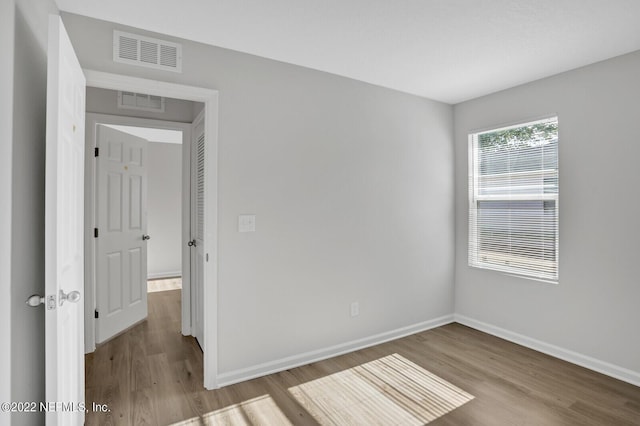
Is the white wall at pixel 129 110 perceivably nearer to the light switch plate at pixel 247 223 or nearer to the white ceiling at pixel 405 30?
the white ceiling at pixel 405 30

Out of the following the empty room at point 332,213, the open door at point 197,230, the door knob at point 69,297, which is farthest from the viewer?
the open door at point 197,230

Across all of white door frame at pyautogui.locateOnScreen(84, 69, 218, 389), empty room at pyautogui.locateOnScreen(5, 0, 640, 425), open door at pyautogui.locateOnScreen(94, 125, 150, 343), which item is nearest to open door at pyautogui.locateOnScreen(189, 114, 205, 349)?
empty room at pyautogui.locateOnScreen(5, 0, 640, 425)

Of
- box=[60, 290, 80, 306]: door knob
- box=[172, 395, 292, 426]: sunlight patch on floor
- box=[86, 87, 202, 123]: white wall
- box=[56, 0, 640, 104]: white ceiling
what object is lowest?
box=[172, 395, 292, 426]: sunlight patch on floor

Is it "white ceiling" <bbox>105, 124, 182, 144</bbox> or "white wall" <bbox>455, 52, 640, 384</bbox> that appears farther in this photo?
"white ceiling" <bbox>105, 124, 182, 144</bbox>

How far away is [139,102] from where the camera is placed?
319 centimetres

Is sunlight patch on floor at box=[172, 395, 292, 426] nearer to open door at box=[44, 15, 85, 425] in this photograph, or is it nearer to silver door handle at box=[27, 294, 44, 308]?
open door at box=[44, 15, 85, 425]

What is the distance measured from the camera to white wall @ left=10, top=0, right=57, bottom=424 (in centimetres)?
139

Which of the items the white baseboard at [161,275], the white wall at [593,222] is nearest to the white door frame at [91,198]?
the white baseboard at [161,275]

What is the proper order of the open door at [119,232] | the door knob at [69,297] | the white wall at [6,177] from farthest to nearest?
1. the open door at [119,232]
2. the door knob at [69,297]
3. the white wall at [6,177]

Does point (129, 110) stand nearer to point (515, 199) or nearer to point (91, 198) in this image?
point (91, 198)

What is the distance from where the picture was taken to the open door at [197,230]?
3164 millimetres

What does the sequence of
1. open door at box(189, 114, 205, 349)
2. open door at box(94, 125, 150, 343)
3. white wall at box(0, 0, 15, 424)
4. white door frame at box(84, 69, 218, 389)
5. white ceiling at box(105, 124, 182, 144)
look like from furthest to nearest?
white ceiling at box(105, 124, 182, 144) → open door at box(94, 125, 150, 343) → open door at box(189, 114, 205, 349) → white door frame at box(84, 69, 218, 389) → white wall at box(0, 0, 15, 424)

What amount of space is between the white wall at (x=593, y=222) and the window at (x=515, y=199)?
4.3 inches

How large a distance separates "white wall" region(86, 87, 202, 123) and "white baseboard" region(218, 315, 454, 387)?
2.45 m
